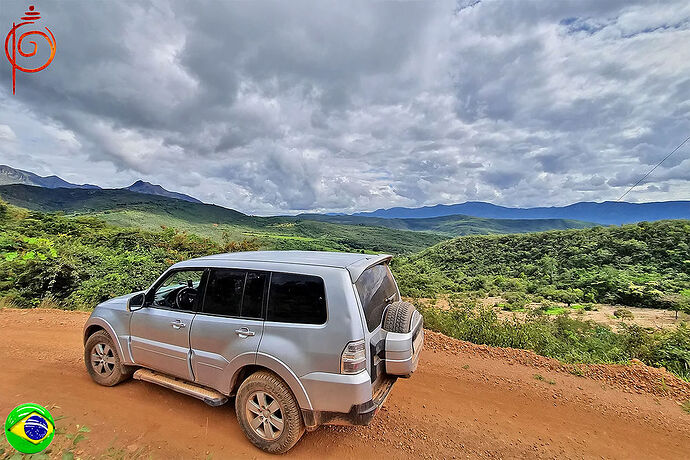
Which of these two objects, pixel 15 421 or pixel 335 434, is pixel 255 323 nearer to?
pixel 335 434

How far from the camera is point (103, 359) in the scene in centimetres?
425

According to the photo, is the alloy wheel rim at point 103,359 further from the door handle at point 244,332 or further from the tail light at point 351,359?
the tail light at point 351,359

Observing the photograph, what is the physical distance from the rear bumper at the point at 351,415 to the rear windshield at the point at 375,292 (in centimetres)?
63

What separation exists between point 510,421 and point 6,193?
14217 centimetres

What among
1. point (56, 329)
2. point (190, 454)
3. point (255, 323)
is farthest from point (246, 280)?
point (56, 329)

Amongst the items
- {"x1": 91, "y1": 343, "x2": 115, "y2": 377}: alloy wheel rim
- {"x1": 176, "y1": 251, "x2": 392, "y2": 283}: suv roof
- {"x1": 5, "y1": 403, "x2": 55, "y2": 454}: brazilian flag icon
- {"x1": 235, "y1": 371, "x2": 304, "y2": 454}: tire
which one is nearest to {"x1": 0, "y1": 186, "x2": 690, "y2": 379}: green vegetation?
{"x1": 176, "y1": 251, "x2": 392, "y2": 283}: suv roof

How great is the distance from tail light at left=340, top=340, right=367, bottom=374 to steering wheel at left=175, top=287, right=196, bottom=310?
1.98m

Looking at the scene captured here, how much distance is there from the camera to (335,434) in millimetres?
3361

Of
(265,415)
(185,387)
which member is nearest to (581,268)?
(265,415)

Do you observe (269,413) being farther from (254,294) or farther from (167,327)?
(167,327)

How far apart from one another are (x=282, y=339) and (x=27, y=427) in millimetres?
1876

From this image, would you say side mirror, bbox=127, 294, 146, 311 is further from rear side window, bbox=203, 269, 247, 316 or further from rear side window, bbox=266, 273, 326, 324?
rear side window, bbox=266, 273, 326, 324

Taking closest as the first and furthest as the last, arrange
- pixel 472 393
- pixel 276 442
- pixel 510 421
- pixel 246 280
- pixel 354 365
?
pixel 354 365 → pixel 276 442 → pixel 246 280 → pixel 510 421 → pixel 472 393

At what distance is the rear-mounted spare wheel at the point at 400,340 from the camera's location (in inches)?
121
